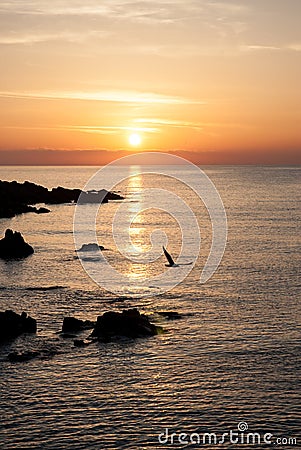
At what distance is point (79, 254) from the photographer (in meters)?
98.4

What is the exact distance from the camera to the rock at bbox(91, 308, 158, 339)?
52.7m

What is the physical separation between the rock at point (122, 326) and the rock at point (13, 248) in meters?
45.3

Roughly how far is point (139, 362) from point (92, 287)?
2776 centimetres

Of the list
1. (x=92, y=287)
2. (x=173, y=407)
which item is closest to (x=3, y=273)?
(x=92, y=287)

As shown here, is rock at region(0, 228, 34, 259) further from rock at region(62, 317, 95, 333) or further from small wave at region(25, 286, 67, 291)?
rock at region(62, 317, 95, 333)

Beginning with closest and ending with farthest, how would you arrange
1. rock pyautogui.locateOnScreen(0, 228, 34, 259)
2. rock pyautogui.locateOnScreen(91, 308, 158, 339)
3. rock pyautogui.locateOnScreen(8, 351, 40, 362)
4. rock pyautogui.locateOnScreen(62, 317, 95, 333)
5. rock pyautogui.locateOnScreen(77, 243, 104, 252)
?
rock pyautogui.locateOnScreen(8, 351, 40, 362) → rock pyautogui.locateOnScreen(91, 308, 158, 339) → rock pyautogui.locateOnScreen(62, 317, 95, 333) → rock pyautogui.locateOnScreen(0, 228, 34, 259) → rock pyautogui.locateOnScreen(77, 243, 104, 252)

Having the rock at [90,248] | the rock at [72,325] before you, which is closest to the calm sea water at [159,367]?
the rock at [72,325]

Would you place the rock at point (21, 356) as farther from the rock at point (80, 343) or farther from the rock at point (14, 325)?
the rock at point (14, 325)

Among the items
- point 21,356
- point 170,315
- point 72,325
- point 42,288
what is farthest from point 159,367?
point 42,288

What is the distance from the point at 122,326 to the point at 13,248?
4673 centimetres

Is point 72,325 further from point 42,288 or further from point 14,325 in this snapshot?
point 42,288

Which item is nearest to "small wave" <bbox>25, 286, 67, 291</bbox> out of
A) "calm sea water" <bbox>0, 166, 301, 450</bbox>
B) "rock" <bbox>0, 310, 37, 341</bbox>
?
"calm sea water" <bbox>0, 166, 301, 450</bbox>

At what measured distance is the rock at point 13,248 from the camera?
95.3m

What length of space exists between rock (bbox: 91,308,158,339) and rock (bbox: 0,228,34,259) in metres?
45.3
